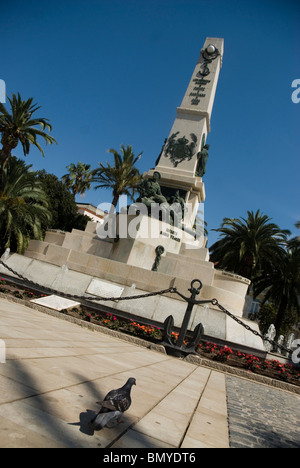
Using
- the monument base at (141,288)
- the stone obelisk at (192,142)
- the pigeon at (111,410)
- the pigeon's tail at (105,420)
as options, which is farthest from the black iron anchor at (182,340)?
the stone obelisk at (192,142)

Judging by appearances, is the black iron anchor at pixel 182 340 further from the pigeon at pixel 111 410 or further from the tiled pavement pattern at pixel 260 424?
the pigeon at pixel 111 410

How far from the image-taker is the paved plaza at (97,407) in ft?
6.30

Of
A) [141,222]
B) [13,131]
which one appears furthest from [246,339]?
[13,131]

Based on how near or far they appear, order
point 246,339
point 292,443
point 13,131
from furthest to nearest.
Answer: point 13,131, point 246,339, point 292,443

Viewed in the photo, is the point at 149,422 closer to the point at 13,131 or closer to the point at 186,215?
the point at 186,215

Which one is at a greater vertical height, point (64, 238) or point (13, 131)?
point (13, 131)

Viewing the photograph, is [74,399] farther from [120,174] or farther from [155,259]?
[120,174]

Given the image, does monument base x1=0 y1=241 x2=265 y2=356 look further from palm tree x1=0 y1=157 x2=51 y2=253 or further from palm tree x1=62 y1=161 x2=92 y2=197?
palm tree x1=62 y1=161 x2=92 y2=197

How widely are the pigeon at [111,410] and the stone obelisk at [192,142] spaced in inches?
646

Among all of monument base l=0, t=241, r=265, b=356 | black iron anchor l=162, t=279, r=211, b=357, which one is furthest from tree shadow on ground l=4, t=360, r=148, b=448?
monument base l=0, t=241, r=265, b=356

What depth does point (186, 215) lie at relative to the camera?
18.5m

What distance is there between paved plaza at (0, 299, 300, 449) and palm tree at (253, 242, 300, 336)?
2175 cm

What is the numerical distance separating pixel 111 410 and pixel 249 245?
23.6 meters
